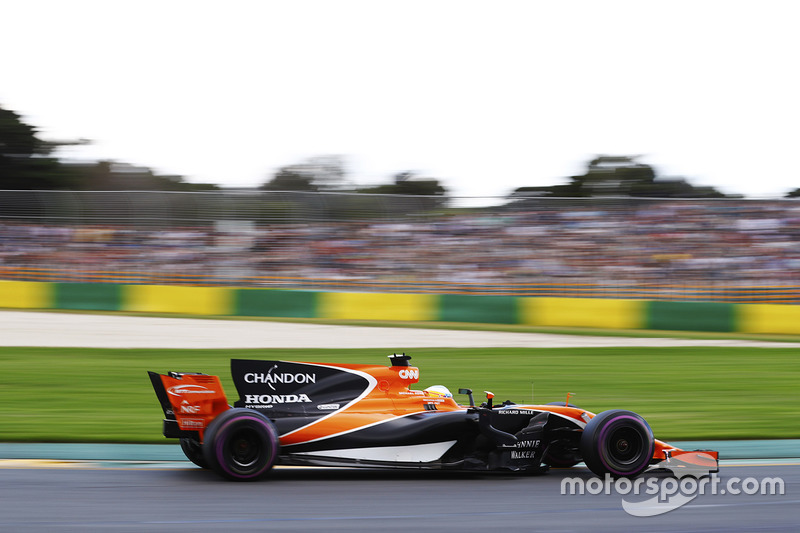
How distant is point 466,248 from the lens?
17094 mm

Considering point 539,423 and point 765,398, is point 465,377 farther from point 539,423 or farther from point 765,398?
point 539,423

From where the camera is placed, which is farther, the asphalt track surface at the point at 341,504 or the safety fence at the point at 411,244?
the safety fence at the point at 411,244

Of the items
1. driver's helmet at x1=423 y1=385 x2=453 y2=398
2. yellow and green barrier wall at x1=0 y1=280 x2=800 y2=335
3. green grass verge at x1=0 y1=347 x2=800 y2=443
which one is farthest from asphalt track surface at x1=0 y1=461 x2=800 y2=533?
yellow and green barrier wall at x1=0 y1=280 x2=800 y2=335

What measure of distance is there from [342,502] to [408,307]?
40.5ft

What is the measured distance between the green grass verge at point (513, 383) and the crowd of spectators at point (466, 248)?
3.46 metres

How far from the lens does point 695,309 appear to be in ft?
51.8

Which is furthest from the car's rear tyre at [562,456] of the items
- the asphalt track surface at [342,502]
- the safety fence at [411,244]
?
the safety fence at [411,244]

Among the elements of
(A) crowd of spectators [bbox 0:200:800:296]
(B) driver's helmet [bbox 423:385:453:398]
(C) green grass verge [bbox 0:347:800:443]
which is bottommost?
(C) green grass verge [bbox 0:347:800:443]

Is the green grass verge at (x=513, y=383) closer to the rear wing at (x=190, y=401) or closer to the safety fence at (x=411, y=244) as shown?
the rear wing at (x=190, y=401)

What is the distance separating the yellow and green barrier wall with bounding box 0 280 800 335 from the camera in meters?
15.7

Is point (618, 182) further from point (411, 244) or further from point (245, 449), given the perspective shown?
point (245, 449)

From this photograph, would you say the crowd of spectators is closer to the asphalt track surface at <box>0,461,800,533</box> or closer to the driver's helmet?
the asphalt track surface at <box>0,461,800,533</box>

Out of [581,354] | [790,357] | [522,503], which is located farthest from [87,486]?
[790,357]

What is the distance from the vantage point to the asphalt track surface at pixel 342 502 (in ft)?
13.3
